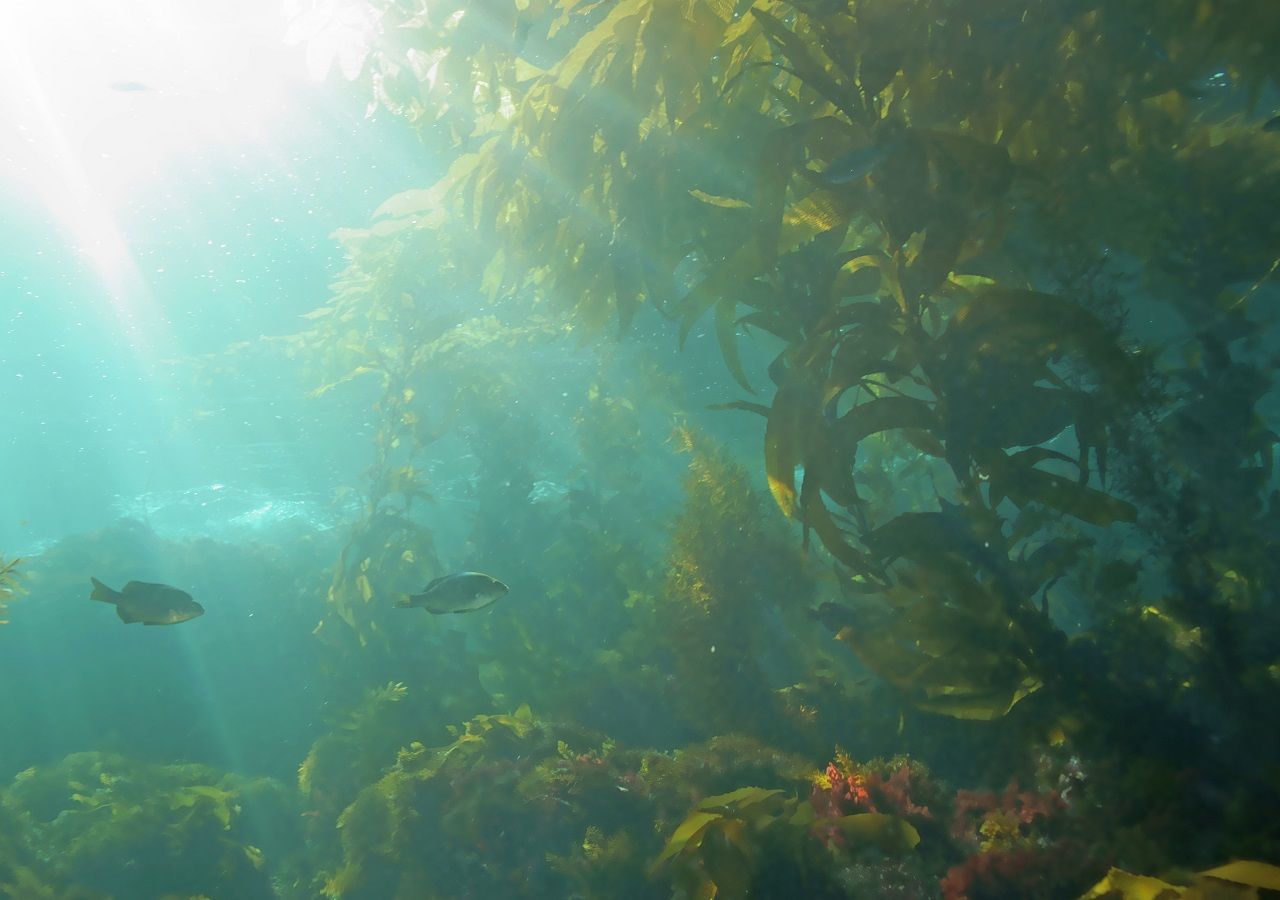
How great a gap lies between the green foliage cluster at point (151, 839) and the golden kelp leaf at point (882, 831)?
821 centimetres

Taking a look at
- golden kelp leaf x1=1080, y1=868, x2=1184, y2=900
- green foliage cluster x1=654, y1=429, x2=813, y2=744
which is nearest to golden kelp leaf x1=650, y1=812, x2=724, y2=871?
golden kelp leaf x1=1080, y1=868, x2=1184, y2=900

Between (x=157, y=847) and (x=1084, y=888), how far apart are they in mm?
10065

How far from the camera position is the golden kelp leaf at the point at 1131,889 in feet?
7.37

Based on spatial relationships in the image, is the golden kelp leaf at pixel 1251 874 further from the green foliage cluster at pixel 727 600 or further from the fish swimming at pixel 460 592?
the fish swimming at pixel 460 592

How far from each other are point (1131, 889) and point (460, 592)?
5239 mm

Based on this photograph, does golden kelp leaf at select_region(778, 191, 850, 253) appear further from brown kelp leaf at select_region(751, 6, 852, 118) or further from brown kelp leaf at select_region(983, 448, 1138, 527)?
brown kelp leaf at select_region(983, 448, 1138, 527)

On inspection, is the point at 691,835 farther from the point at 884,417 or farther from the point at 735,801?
the point at 884,417

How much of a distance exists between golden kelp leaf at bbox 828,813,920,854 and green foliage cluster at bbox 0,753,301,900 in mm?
8206

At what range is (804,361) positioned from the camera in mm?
3008

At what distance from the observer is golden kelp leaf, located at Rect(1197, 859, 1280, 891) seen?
204 centimetres

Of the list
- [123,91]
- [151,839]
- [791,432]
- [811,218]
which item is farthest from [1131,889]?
[123,91]

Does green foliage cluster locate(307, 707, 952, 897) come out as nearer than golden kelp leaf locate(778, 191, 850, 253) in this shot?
No

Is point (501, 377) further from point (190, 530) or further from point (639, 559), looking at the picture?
point (190, 530)

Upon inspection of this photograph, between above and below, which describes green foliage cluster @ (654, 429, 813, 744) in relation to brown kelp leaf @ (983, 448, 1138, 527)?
below
